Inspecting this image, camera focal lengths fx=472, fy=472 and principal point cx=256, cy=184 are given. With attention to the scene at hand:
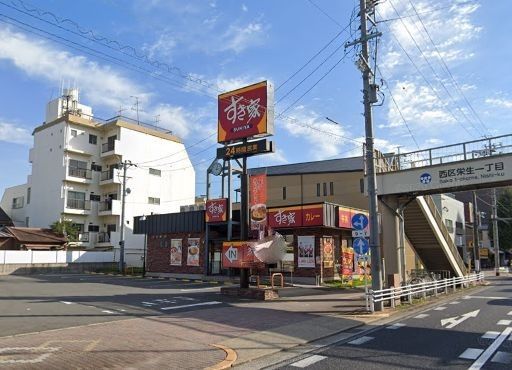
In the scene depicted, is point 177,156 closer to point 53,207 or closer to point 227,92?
point 53,207

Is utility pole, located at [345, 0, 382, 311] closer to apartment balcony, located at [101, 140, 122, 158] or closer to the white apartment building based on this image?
the white apartment building

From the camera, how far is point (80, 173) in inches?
1965

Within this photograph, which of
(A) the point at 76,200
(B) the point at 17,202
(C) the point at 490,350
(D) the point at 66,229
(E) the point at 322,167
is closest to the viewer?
(C) the point at 490,350

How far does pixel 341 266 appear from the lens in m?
29.3

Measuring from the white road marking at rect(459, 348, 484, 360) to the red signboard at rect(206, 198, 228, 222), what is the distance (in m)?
22.1

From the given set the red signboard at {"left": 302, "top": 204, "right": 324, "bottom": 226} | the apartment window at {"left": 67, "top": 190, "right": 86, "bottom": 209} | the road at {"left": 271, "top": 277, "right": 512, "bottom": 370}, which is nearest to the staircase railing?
the red signboard at {"left": 302, "top": 204, "right": 324, "bottom": 226}

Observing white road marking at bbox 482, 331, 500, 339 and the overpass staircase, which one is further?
the overpass staircase

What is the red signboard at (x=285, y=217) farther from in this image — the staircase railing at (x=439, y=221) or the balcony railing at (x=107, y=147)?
the balcony railing at (x=107, y=147)

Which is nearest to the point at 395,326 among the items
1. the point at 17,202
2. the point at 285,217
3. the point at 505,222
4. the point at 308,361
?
the point at 308,361

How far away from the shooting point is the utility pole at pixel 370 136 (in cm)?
1612

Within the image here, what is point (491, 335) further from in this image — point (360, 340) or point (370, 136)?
point (370, 136)

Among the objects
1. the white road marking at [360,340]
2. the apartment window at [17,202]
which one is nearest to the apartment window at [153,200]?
the apartment window at [17,202]

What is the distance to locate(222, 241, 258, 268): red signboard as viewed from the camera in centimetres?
2012

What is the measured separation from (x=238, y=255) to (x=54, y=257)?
85.1 ft
